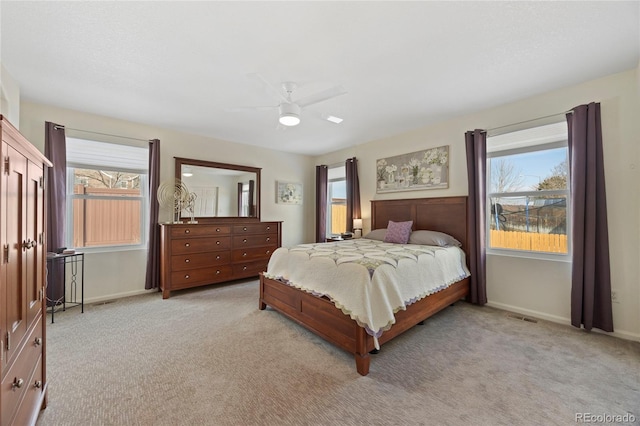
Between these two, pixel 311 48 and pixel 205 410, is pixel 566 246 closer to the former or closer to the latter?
pixel 311 48

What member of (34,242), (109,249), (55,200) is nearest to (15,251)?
(34,242)

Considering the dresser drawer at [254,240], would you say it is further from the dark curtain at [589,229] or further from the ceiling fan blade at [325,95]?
the dark curtain at [589,229]

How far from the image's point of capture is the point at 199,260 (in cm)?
411

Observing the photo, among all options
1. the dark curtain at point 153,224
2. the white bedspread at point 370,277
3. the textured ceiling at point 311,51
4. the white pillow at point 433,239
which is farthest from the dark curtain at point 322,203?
the dark curtain at point 153,224

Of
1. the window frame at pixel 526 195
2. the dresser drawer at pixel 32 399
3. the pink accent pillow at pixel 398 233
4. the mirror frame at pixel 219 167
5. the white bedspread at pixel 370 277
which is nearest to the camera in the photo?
the dresser drawer at pixel 32 399

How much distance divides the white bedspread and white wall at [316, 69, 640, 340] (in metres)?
0.76

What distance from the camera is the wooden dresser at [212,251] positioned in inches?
152

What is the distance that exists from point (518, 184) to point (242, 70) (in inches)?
143

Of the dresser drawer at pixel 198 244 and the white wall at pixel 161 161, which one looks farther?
the dresser drawer at pixel 198 244

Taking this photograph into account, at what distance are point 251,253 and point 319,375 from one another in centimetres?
302

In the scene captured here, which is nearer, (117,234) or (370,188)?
(117,234)

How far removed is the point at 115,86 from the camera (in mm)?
2877

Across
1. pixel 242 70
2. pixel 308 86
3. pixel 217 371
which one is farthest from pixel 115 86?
pixel 217 371

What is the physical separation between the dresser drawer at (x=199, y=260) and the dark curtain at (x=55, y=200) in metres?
1.29
